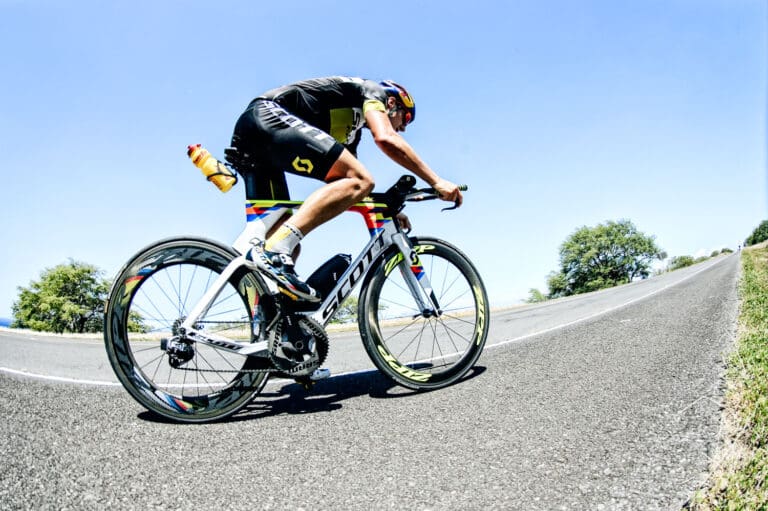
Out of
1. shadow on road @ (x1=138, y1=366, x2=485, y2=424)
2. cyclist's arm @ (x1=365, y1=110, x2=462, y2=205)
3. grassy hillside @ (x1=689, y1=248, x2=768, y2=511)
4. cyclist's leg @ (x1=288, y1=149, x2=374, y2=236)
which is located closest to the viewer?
grassy hillside @ (x1=689, y1=248, x2=768, y2=511)

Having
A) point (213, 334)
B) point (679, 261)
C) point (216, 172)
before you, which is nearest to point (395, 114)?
point (216, 172)

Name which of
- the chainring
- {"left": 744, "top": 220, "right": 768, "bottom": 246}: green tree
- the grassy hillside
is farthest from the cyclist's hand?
{"left": 744, "top": 220, "right": 768, "bottom": 246}: green tree

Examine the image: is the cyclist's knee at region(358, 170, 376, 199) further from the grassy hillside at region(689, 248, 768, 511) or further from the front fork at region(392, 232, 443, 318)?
the grassy hillside at region(689, 248, 768, 511)

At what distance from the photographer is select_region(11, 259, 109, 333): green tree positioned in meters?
50.3

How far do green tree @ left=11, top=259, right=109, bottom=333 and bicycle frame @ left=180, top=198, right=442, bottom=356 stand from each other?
55599mm

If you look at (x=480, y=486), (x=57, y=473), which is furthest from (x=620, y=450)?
(x=57, y=473)

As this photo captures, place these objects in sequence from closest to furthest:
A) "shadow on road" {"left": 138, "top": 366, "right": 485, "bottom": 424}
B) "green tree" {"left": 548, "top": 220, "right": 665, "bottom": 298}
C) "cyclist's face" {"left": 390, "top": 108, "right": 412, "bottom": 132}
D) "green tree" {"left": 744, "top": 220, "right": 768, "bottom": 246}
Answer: "shadow on road" {"left": 138, "top": 366, "right": 485, "bottom": 424}, "cyclist's face" {"left": 390, "top": 108, "right": 412, "bottom": 132}, "green tree" {"left": 548, "top": 220, "right": 665, "bottom": 298}, "green tree" {"left": 744, "top": 220, "right": 768, "bottom": 246}

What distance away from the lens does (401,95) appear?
3.30 m

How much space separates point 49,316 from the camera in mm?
51312

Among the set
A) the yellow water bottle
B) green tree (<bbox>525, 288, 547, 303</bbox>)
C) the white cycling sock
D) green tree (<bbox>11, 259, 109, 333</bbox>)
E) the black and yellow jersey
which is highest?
the black and yellow jersey

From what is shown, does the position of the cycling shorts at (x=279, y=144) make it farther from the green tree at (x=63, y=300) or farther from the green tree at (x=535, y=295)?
the green tree at (x=535, y=295)

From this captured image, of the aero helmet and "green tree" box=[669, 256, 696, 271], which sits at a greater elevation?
the aero helmet

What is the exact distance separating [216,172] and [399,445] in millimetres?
2154

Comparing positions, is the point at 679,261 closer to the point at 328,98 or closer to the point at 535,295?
the point at 535,295
